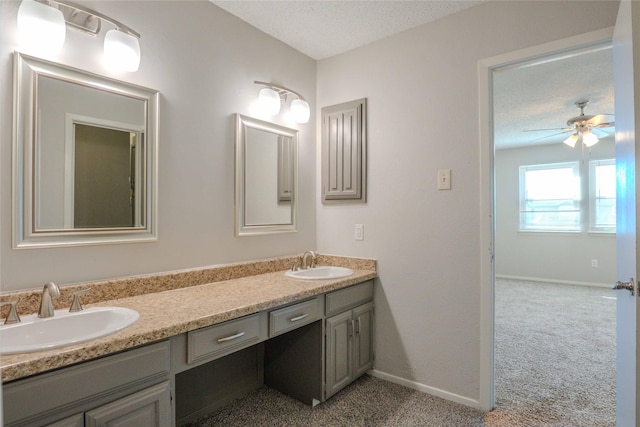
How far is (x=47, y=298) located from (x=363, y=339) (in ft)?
5.72

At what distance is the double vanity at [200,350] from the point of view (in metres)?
0.99

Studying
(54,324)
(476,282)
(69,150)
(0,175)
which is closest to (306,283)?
(476,282)

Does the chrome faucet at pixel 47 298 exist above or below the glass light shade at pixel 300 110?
below

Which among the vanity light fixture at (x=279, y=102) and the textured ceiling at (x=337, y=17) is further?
the vanity light fixture at (x=279, y=102)

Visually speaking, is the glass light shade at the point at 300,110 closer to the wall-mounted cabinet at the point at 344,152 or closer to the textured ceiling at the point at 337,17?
the wall-mounted cabinet at the point at 344,152

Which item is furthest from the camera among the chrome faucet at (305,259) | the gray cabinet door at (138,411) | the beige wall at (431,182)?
the chrome faucet at (305,259)

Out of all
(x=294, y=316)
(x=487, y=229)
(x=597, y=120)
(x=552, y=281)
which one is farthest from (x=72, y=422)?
(x=552, y=281)

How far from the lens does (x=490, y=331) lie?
1950 millimetres

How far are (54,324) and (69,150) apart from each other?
2.33 feet

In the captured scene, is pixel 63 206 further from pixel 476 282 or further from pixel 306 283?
pixel 476 282

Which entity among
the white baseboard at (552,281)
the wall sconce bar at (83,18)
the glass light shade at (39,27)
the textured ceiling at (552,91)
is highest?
the textured ceiling at (552,91)

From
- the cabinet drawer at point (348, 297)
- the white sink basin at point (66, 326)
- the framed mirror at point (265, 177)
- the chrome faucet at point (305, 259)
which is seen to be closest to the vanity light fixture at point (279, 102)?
the framed mirror at point (265, 177)

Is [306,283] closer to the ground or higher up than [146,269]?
closer to the ground

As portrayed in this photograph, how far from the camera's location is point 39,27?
130 cm
